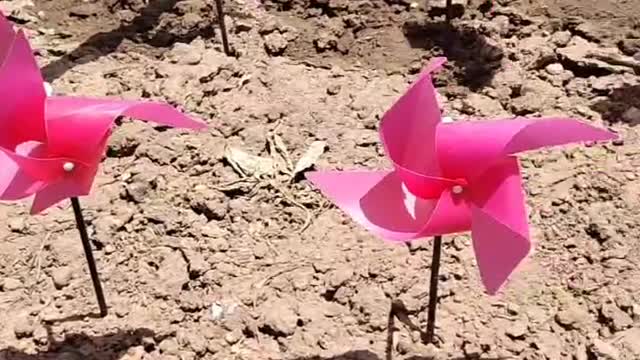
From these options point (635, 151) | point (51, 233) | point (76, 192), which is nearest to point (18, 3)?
point (51, 233)

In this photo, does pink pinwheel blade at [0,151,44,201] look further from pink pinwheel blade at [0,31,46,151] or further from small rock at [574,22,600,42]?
small rock at [574,22,600,42]

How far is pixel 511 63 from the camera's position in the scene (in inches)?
101

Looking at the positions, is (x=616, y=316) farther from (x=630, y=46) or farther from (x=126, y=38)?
(x=126, y=38)

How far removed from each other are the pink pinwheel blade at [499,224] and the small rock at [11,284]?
923 mm

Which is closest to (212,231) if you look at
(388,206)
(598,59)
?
(388,206)

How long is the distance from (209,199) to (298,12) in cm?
73

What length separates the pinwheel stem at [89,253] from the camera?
5.98 feet

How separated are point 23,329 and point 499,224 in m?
0.91

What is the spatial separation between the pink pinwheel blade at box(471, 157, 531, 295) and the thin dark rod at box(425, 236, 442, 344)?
0.13 metres

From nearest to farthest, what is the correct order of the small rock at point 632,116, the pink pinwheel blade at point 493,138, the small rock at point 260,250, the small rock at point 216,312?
the pink pinwheel blade at point 493,138 < the small rock at point 216,312 < the small rock at point 260,250 < the small rock at point 632,116

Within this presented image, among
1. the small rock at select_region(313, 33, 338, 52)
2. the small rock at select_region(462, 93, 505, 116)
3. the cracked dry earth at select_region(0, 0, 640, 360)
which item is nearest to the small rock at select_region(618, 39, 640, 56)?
the cracked dry earth at select_region(0, 0, 640, 360)

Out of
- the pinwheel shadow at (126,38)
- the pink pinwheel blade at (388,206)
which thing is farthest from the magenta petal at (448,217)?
the pinwheel shadow at (126,38)

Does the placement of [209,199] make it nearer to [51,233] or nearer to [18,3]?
[51,233]

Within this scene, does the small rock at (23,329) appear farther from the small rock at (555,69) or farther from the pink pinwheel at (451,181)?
the small rock at (555,69)
